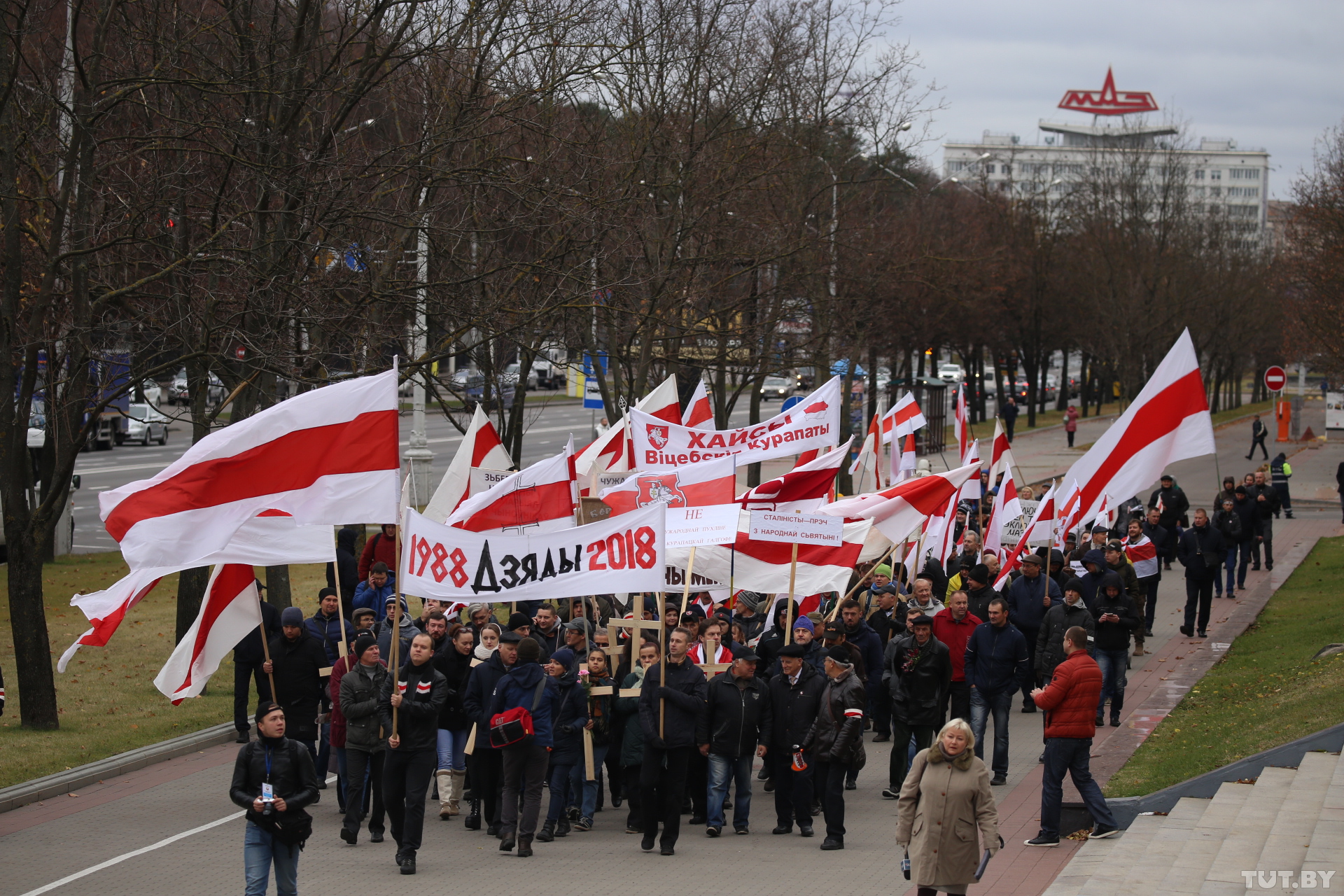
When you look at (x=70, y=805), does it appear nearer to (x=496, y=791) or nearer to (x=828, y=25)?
(x=496, y=791)

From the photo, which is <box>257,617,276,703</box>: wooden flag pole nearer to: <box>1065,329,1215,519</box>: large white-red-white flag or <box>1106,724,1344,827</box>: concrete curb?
<box>1106,724,1344,827</box>: concrete curb

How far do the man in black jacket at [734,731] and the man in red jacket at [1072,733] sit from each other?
6.97 ft

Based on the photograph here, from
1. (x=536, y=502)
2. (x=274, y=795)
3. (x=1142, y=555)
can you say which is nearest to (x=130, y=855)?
(x=274, y=795)

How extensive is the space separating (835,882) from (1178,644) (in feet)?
36.7

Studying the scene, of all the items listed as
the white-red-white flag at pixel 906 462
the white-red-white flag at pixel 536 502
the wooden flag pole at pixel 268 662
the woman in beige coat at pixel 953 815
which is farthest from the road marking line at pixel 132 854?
the white-red-white flag at pixel 906 462

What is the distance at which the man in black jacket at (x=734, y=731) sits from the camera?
10.9 metres

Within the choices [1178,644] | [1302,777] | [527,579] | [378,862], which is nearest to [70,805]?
[378,862]

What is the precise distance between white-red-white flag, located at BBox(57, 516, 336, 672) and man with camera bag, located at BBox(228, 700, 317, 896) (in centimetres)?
200

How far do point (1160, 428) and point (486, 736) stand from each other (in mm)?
7376

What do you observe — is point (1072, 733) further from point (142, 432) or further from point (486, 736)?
point (142, 432)

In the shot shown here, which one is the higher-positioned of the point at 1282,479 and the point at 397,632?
the point at 397,632

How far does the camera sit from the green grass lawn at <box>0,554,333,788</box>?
44.3 ft

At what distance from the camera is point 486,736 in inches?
428

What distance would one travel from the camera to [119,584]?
10781 millimetres
